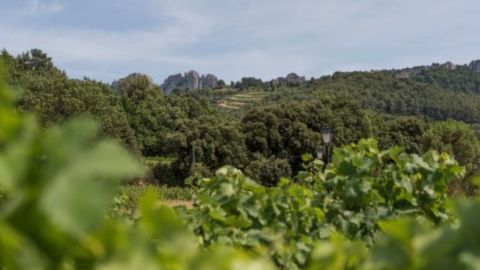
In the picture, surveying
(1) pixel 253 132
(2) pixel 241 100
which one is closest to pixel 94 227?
(1) pixel 253 132

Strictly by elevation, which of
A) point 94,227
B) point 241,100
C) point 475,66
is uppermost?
point 94,227

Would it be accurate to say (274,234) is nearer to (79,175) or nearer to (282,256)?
(282,256)

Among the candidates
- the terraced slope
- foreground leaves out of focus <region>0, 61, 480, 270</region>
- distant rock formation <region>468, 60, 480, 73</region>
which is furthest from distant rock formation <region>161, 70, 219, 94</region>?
foreground leaves out of focus <region>0, 61, 480, 270</region>

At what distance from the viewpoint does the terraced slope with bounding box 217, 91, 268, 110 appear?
85.2 metres

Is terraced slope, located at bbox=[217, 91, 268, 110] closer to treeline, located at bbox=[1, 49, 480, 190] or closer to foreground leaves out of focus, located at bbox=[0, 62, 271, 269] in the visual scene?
treeline, located at bbox=[1, 49, 480, 190]

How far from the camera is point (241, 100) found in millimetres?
90875

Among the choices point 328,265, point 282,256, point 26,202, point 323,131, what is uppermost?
point 26,202

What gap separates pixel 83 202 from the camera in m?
0.39

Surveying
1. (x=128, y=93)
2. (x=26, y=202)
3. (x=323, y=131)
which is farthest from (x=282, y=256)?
(x=128, y=93)

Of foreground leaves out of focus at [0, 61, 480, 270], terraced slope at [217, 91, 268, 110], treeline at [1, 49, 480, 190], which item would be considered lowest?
terraced slope at [217, 91, 268, 110]

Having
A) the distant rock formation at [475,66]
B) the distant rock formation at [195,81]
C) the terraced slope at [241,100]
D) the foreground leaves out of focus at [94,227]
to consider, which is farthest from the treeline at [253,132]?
the distant rock formation at [195,81]

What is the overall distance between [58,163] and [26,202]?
50 millimetres

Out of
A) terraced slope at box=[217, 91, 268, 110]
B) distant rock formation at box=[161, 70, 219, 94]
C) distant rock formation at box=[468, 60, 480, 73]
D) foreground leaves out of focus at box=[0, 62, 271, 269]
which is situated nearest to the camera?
foreground leaves out of focus at box=[0, 62, 271, 269]

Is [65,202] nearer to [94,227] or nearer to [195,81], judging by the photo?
[94,227]
